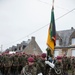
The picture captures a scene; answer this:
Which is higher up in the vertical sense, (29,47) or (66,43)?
(29,47)

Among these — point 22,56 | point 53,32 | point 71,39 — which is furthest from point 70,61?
point 71,39

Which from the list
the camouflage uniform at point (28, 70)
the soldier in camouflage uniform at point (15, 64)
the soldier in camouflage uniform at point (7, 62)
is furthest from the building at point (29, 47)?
the camouflage uniform at point (28, 70)

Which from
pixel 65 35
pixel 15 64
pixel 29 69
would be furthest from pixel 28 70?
Answer: pixel 65 35

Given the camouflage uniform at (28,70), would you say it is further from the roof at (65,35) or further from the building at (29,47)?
the building at (29,47)

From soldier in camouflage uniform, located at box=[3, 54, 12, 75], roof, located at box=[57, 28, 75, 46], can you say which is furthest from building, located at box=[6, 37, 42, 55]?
soldier in camouflage uniform, located at box=[3, 54, 12, 75]

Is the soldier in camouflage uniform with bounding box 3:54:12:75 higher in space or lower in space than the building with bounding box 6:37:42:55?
lower

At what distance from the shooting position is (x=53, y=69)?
486 inches

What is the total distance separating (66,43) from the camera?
51.6 metres

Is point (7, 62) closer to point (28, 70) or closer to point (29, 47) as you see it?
point (28, 70)

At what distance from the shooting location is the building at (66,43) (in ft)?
164

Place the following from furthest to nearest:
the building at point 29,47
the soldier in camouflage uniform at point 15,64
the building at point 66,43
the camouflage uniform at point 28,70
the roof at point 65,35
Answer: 1. the building at point 29,47
2. the roof at point 65,35
3. the building at point 66,43
4. the soldier in camouflage uniform at point 15,64
5. the camouflage uniform at point 28,70

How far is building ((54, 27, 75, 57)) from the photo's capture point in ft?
164

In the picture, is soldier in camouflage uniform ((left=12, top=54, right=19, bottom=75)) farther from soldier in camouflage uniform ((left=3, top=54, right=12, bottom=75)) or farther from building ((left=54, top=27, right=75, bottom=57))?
building ((left=54, top=27, right=75, bottom=57))

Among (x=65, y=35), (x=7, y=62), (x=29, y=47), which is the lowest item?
(x=7, y=62)
